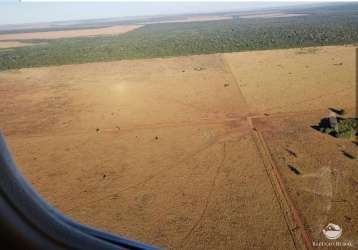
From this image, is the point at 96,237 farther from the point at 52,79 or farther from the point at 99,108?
the point at 52,79

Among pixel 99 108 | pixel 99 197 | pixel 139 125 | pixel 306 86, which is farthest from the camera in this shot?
pixel 306 86

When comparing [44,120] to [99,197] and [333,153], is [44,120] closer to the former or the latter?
[99,197]

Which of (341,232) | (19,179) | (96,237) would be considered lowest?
(341,232)

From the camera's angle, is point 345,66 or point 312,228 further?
point 345,66

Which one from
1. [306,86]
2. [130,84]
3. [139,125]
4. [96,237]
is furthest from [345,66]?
[96,237]

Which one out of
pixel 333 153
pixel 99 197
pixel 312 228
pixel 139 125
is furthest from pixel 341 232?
pixel 139 125

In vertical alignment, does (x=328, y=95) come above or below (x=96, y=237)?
below

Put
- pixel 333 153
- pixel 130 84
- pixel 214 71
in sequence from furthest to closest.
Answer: pixel 214 71 < pixel 130 84 < pixel 333 153
